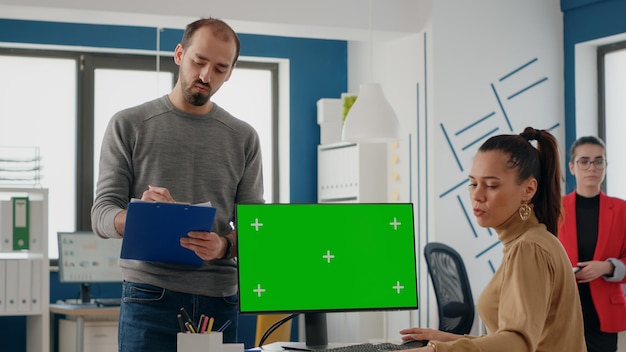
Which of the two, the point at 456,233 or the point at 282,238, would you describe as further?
the point at 456,233

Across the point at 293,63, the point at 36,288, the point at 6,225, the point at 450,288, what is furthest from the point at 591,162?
the point at 6,225

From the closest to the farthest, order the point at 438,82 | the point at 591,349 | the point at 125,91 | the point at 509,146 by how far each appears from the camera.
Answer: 1. the point at 509,146
2. the point at 591,349
3. the point at 438,82
4. the point at 125,91

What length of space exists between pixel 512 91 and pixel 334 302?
4015 mm

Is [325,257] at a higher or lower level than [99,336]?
higher

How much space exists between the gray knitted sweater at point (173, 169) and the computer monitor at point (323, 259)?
2.7 inches

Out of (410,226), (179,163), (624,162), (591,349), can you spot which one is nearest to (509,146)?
(410,226)

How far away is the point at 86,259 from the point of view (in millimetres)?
6375

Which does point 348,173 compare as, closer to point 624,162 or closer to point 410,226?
point 624,162

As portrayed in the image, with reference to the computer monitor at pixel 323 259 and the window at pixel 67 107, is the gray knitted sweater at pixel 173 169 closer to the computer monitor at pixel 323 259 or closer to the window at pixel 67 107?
the computer monitor at pixel 323 259

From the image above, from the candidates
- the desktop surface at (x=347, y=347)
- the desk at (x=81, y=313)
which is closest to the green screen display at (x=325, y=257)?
the desktop surface at (x=347, y=347)

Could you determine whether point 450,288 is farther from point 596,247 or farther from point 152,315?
point 152,315

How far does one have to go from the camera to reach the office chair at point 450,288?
5.68 metres

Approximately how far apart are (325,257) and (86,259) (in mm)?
4003

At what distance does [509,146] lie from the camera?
217cm
